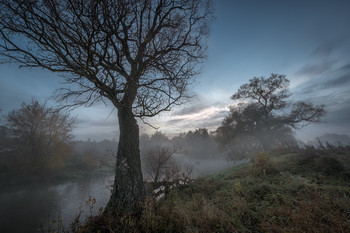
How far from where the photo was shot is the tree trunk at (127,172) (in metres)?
4.69

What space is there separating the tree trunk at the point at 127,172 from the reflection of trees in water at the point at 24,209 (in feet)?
15.3

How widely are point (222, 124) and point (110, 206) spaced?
23635 mm

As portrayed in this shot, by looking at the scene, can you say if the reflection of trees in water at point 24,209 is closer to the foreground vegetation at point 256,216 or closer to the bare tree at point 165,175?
the bare tree at point 165,175

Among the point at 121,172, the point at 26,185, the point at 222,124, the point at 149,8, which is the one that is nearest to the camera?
the point at 121,172

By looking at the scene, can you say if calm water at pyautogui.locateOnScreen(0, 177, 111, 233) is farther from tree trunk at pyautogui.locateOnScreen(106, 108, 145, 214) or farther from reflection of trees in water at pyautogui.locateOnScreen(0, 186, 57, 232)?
tree trunk at pyautogui.locateOnScreen(106, 108, 145, 214)

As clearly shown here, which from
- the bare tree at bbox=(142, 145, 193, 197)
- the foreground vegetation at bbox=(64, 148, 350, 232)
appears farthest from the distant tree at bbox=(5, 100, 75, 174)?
the foreground vegetation at bbox=(64, 148, 350, 232)

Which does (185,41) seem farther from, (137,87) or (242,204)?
(242,204)

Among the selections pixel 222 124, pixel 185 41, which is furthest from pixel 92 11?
pixel 222 124

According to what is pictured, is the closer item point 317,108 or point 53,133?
point 317,108

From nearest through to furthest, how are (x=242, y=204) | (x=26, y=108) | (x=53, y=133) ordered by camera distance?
(x=242, y=204)
(x=26, y=108)
(x=53, y=133)

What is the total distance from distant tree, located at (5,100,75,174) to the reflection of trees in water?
421 cm

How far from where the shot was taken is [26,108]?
2008 centimetres

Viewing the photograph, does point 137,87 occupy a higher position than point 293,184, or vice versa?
point 137,87

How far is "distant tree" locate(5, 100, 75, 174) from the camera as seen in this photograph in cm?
1911
